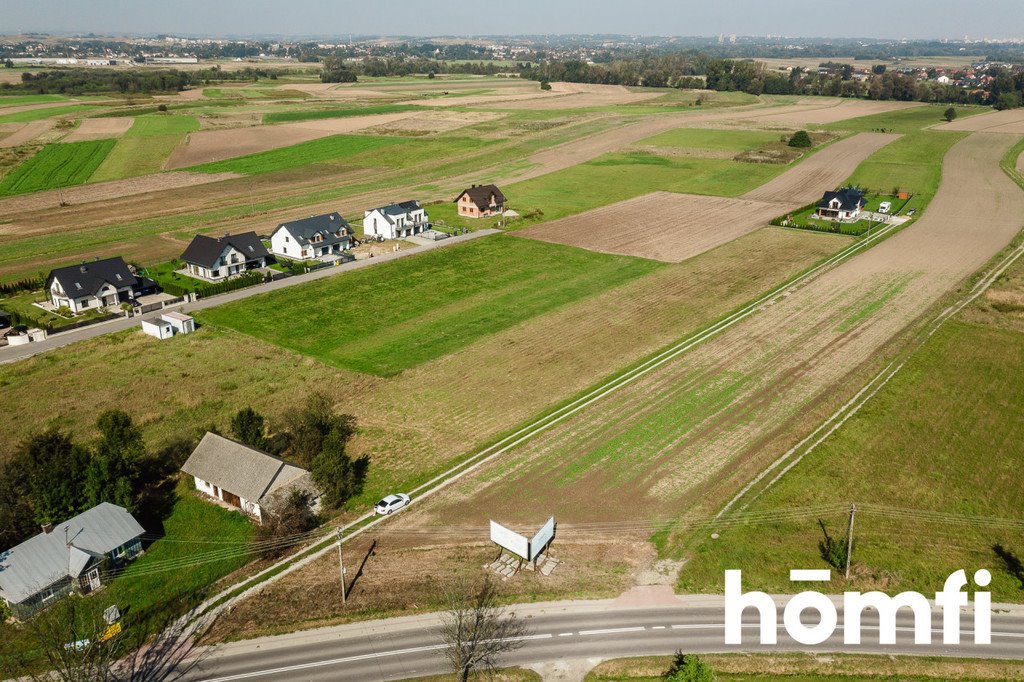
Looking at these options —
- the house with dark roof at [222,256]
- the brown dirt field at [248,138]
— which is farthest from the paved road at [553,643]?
the brown dirt field at [248,138]

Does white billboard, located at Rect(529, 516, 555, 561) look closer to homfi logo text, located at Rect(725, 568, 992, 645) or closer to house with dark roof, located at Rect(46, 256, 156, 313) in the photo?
homfi logo text, located at Rect(725, 568, 992, 645)

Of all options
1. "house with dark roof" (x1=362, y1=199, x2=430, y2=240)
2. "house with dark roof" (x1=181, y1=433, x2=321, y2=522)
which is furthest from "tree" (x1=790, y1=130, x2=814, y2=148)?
"house with dark roof" (x1=181, y1=433, x2=321, y2=522)

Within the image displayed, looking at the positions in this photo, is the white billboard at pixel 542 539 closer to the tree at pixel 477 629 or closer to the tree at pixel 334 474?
the tree at pixel 477 629

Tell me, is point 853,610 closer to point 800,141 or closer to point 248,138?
point 800,141

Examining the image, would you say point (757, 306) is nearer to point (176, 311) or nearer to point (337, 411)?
point (337, 411)

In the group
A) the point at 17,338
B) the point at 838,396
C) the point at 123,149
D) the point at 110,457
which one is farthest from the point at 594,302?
the point at 123,149
